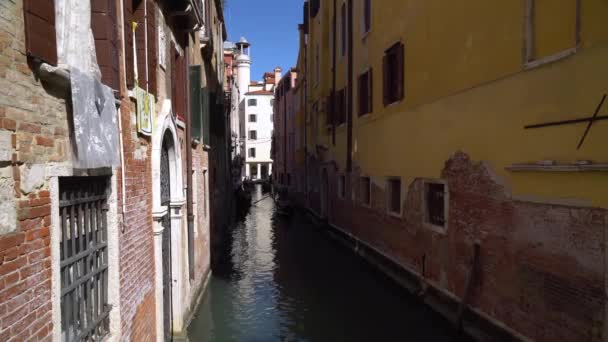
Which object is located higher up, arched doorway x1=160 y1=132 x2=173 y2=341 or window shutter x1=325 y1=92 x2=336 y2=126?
window shutter x1=325 y1=92 x2=336 y2=126

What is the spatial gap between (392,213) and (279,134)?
2862 centimetres

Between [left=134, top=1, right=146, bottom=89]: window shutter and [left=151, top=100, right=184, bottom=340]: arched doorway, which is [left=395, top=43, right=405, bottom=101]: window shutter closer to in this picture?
[left=151, top=100, right=184, bottom=340]: arched doorway

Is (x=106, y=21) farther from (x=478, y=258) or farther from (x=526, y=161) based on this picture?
(x=478, y=258)

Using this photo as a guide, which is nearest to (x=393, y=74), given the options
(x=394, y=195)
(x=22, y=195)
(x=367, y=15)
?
(x=394, y=195)

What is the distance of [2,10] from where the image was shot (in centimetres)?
213

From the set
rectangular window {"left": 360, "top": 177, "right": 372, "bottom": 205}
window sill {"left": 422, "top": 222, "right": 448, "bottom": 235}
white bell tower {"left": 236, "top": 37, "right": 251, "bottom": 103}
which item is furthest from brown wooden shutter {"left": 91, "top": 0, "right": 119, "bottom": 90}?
white bell tower {"left": 236, "top": 37, "right": 251, "bottom": 103}

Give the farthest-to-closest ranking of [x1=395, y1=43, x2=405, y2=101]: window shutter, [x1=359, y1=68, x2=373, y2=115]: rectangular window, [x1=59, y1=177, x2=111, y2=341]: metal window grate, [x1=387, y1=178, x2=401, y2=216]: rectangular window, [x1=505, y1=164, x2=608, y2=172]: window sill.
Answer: [x1=359, y1=68, x2=373, y2=115]: rectangular window, [x1=387, y1=178, x2=401, y2=216]: rectangular window, [x1=395, y1=43, x2=405, y2=101]: window shutter, [x1=505, y1=164, x2=608, y2=172]: window sill, [x1=59, y1=177, x2=111, y2=341]: metal window grate

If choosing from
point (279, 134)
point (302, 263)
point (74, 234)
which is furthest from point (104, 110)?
point (279, 134)

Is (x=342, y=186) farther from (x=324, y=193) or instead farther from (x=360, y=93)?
(x=360, y=93)

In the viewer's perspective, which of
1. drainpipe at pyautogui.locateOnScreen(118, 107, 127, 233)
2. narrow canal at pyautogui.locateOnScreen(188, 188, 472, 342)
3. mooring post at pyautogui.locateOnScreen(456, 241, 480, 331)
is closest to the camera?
drainpipe at pyautogui.locateOnScreen(118, 107, 127, 233)

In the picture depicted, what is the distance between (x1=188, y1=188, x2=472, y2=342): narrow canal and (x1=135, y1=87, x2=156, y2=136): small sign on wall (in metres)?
3.72

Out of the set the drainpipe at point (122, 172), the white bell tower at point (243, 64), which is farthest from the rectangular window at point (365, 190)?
the white bell tower at point (243, 64)

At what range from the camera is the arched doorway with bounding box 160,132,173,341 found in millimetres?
6070

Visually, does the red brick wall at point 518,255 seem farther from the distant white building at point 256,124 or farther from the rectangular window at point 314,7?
the distant white building at point 256,124
